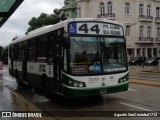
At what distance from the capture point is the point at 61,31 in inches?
459

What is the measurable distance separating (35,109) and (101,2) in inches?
2030

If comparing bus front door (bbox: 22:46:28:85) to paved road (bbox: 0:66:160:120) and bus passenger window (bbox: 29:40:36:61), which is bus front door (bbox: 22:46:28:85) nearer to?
bus passenger window (bbox: 29:40:36:61)

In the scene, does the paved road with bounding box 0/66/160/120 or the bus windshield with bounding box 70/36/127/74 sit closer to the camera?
the paved road with bounding box 0/66/160/120

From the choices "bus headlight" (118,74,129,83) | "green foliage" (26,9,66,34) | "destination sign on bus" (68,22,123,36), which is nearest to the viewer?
"destination sign on bus" (68,22,123,36)

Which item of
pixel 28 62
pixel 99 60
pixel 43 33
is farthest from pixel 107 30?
pixel 28 62

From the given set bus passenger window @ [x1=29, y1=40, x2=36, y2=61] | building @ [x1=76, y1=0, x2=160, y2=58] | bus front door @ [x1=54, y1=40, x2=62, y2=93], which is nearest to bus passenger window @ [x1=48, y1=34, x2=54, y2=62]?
bus front door @ [x1=54, y1=40, x2=62, y2=93]

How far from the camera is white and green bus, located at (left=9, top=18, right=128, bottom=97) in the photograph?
435 inches

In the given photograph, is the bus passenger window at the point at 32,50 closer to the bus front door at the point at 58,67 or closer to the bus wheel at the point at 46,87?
the bus wheel at the point at 46,87

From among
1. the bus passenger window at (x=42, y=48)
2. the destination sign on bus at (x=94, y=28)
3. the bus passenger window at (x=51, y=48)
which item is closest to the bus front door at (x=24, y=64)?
the bus passenger window at (x=42, y=48)

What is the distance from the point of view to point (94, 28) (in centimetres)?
1169

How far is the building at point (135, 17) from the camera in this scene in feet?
198

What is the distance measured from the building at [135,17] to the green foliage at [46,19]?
28.8 ft

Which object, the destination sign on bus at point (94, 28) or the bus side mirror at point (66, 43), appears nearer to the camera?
the bus side mirror at point (66, 43)

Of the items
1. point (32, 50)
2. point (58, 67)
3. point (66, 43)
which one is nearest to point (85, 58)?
point (66, 43)
